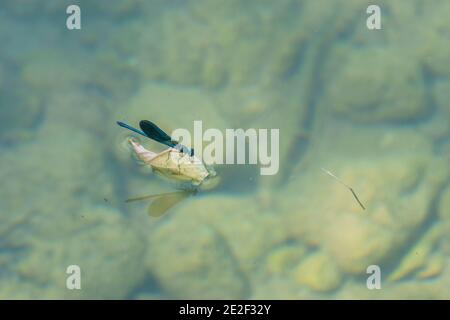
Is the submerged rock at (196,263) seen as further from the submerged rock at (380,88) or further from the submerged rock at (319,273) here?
the submerged rock at (380,88)

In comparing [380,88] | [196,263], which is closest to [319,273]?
[196,263]

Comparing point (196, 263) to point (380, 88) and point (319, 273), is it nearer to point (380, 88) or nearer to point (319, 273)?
point (319, 273)

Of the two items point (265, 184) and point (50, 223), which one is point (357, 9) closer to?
point (265, 184)

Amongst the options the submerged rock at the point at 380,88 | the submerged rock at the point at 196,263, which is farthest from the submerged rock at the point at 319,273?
the submerged rock at the point at 380,88

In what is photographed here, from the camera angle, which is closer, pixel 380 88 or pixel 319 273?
pixel 319 273

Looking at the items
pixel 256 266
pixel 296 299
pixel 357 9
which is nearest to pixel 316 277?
pixel 296 299
